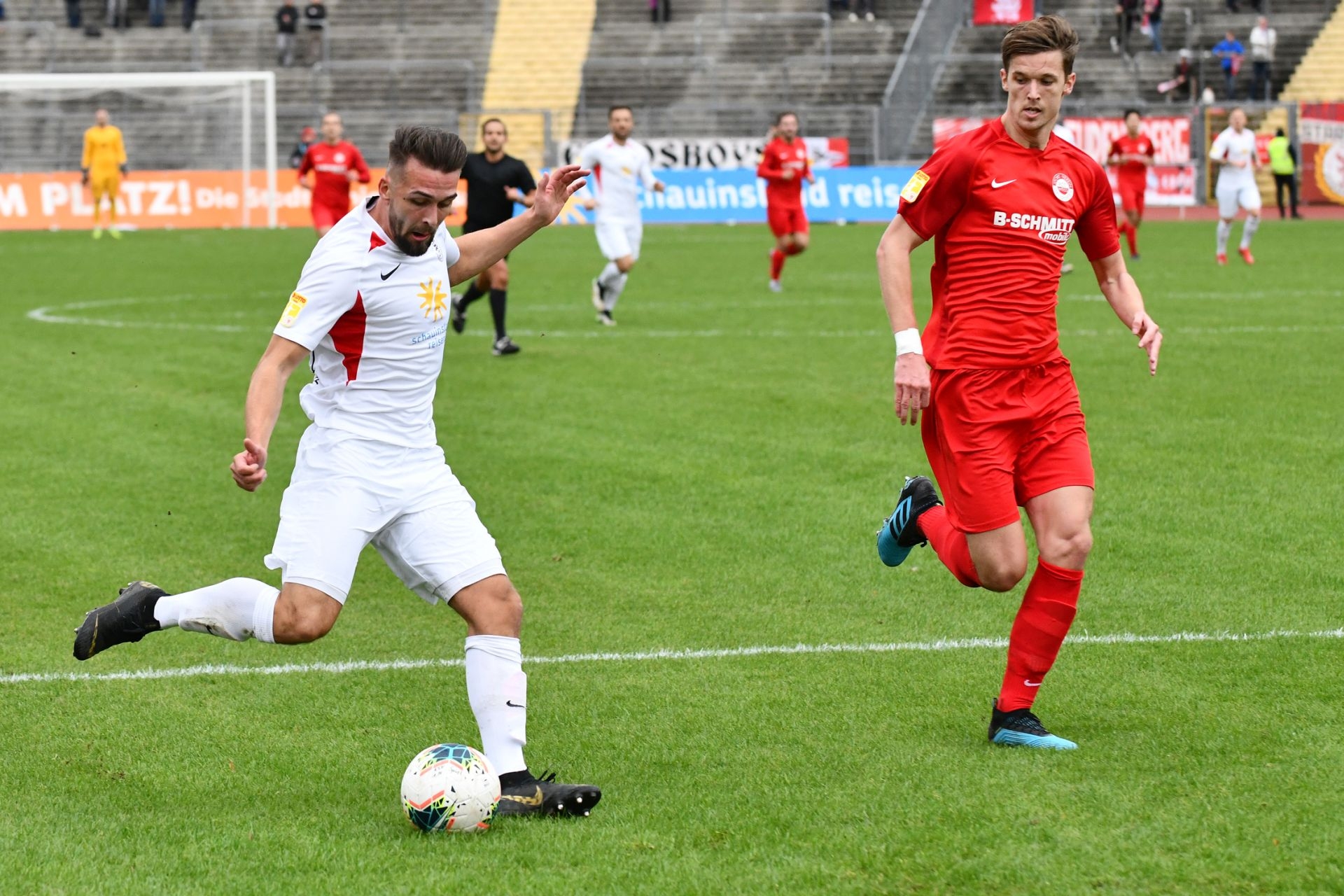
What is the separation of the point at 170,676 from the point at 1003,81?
3.70 m

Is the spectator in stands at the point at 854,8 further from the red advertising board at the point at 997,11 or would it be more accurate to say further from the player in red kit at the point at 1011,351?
the player in red kit at the point at 1011,351

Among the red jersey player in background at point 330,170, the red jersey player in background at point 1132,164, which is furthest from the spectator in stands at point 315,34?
the red jersey player in background at point 1132,164

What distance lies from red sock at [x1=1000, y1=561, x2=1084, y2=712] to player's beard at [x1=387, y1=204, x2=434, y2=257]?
2181 millimetres

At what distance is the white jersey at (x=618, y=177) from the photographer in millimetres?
20031

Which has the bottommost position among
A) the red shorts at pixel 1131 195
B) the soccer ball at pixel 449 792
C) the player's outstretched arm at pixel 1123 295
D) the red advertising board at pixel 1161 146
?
the red advertising board at pixel 1161 146

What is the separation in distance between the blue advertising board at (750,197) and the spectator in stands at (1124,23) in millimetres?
7344

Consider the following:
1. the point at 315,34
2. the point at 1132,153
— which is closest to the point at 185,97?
the point at 315,34

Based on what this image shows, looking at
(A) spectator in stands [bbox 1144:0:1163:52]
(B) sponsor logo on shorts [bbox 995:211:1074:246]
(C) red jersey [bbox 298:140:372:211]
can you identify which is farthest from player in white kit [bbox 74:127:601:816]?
(A) spectator in stands [bbox 1144:0:1163:52]

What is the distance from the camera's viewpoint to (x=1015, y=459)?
5.70 meters

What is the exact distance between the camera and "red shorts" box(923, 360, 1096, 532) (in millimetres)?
5621

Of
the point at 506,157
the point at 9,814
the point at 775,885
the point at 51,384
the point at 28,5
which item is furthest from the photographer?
the point at 28,5

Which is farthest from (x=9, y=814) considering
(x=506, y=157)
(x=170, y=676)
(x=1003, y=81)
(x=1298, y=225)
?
(x=1298, y=225)

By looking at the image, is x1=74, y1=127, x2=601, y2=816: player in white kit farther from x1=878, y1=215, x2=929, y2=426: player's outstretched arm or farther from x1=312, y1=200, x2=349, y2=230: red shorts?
x1=312, y1=200, x2=349, y2=230: red shorts

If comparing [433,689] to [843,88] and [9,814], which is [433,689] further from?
[843,88]
